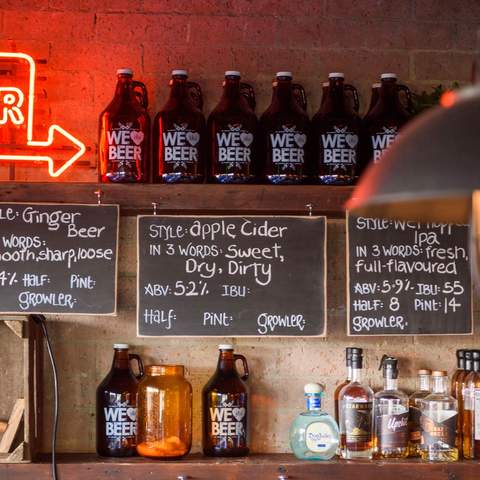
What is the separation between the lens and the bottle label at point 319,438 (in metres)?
2.40

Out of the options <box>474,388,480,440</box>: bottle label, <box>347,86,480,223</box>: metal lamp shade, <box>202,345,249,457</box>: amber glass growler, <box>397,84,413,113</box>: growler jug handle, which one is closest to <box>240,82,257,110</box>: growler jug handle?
<box>397,84,413,113</box>: growler jug handle

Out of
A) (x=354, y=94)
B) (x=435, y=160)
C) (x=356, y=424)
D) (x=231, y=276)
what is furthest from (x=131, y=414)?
(x=435, y=160)

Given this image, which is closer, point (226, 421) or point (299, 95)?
point (226, 421)

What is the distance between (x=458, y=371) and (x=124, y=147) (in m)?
1.09

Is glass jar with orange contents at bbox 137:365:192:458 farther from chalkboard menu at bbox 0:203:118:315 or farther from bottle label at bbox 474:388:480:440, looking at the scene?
bottle label at bbox 474:388:480:440

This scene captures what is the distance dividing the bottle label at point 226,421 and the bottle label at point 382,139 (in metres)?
0.74

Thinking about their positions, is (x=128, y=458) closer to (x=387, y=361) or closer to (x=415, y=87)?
(x=387, y=361)

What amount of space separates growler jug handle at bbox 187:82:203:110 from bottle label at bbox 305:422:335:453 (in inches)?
35.9

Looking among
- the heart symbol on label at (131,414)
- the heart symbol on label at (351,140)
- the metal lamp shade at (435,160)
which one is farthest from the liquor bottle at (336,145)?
the metal lamp shade at (435,160)

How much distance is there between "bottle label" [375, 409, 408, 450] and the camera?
239cm

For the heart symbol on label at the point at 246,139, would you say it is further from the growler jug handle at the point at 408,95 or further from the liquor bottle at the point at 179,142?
the growler jug handle at the point at 408,95

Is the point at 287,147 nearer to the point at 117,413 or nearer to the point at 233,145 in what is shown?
the point at 233,145

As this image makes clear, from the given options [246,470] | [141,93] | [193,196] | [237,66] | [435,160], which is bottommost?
[246,470]

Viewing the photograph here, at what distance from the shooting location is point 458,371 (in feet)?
8.28
